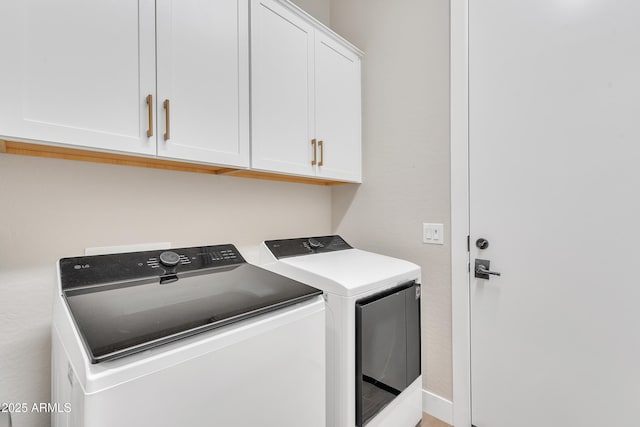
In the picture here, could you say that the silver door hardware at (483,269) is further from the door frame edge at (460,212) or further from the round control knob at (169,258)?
the round control knob at (169,258)

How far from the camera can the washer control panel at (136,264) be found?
102 centimetres

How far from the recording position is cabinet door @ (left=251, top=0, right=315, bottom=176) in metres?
1.44

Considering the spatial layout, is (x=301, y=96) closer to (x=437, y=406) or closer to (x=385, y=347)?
(x=385, y=347)

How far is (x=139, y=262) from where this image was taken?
1.17 m

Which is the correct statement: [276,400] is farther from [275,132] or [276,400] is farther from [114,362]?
[275,132]

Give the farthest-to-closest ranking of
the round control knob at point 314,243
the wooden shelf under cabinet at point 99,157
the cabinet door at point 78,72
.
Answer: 1. the round control knob at point 314,243
2. the wooden shelf under cabinet at point 99,157
3. the cabinet door at point 78,72

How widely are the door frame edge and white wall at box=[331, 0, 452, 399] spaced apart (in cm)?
4

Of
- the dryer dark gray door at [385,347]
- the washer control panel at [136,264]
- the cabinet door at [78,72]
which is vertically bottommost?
the dryer dark gray door at [385,347]

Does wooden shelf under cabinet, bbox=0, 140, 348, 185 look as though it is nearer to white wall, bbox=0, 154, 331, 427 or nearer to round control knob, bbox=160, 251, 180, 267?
white wall, bbox=0, 154, 331, 427

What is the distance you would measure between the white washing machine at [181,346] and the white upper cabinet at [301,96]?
27.4 inches

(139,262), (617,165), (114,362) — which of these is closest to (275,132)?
(139,262)

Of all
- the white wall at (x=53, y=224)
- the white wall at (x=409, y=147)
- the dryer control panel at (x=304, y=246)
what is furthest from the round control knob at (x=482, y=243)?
the white wall at (x=53, y=224)

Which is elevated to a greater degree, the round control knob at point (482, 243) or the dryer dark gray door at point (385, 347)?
the round control knob at point (482, 243)

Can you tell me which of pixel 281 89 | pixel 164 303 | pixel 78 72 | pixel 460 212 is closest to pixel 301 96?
pixel 281 89
